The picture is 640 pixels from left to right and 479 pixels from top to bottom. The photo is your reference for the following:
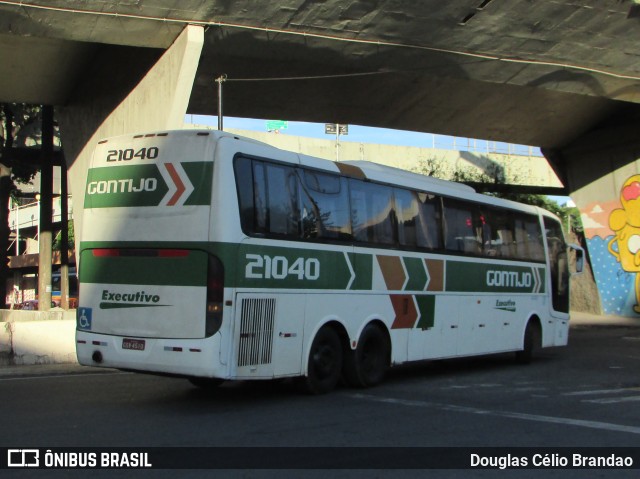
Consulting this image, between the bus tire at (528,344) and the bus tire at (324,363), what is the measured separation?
6262 millimetres

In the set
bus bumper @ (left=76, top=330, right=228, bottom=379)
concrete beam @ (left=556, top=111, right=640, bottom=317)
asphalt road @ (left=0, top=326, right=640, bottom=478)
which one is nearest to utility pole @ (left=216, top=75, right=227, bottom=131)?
asphalt road @ (left=0, top=326, right=640, bottom=478)

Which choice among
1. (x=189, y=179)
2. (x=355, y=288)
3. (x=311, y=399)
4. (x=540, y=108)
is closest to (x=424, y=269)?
(x=355, y=288)

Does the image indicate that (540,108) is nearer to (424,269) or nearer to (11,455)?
(424,269)

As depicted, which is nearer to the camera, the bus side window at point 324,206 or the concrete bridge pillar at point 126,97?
the bus side window at point 324,206

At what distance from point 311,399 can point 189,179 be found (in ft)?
11.2

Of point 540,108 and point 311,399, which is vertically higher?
point 540,108

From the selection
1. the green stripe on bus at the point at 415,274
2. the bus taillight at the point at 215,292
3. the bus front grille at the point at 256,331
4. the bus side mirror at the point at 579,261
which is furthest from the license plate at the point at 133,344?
the bus side mirror at the point at 579,261

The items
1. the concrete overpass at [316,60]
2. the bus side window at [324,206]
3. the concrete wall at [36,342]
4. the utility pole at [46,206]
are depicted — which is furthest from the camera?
the utility pole at [46,206]

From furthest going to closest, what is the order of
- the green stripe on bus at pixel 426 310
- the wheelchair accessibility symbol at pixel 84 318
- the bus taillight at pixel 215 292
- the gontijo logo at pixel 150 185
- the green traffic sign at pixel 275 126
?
the green traffic sign at pixel 275 126 < the green stripe on bus at pixel 426 310 < the wheelchair accessibility symbol at pixel 84 318 < the gontijo logo at pixel 150 185 < the bus taillight at pixel 215 292

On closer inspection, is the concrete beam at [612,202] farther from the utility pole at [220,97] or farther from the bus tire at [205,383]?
the bus tire at [205,383]

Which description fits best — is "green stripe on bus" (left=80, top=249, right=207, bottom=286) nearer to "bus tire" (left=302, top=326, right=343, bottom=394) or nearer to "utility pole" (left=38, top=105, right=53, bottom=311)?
"bus tire" (left=302, top=326, right=343, bottom=394)

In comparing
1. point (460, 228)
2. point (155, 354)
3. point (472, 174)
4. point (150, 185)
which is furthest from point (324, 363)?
point (472, 174)

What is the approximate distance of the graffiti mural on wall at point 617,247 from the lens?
1191 inches

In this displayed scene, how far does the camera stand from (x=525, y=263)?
1588cm
